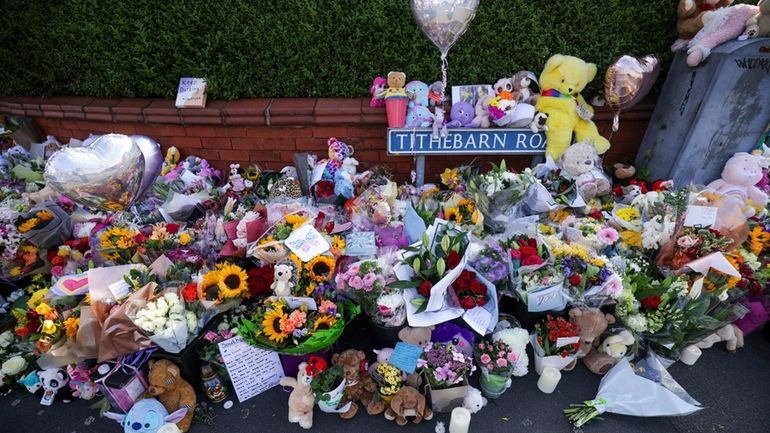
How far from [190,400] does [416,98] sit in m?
2.61

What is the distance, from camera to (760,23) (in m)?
2.58

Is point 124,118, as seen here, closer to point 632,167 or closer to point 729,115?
point 632,167

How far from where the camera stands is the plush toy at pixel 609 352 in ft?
7.56

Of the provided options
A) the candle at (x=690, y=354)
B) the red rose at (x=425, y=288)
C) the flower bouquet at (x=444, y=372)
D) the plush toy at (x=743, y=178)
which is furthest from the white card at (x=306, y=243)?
the plush toy at (x=743, y=178)

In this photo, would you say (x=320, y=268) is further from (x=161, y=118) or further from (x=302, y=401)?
(x=161, y=118)

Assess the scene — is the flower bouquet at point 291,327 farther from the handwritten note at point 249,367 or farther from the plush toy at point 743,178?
the plush toy at point 743,178

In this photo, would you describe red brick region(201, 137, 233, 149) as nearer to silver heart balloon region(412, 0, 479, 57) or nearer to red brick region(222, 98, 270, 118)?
red brick region(222, 98, 270, 118)

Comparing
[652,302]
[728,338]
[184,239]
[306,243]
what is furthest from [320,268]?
[728,338]

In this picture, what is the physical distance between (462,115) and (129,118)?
302cm

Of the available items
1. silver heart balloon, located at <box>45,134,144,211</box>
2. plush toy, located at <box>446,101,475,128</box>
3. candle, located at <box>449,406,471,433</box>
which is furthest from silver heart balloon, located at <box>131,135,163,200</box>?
candle, located at <box>449,406,471,433</box>

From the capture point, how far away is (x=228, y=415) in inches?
88.6

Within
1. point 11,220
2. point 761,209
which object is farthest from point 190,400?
point 761,209

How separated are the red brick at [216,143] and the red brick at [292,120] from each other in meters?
0.55

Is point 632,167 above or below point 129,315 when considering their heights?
above
